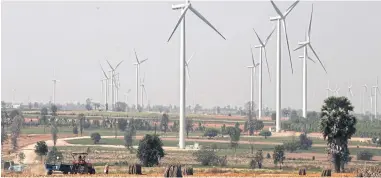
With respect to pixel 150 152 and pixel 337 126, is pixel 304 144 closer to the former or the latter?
pixel 150 152

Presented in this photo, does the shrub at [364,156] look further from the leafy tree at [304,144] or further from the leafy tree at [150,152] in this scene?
the leafy tree at [150,152]

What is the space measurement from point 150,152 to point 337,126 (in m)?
33.4

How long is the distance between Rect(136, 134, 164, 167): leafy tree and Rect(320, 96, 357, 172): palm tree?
29937mm

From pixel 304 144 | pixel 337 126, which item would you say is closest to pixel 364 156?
pixel 304 144

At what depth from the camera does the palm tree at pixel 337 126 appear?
9538cm

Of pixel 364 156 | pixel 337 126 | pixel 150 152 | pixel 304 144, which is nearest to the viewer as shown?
pixel 337 126

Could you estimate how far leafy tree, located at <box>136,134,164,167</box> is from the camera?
116750mm

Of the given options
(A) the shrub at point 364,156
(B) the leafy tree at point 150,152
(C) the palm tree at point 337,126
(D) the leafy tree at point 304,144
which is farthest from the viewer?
(D) the leafy tree at point 304,144

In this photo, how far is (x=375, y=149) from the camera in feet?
607

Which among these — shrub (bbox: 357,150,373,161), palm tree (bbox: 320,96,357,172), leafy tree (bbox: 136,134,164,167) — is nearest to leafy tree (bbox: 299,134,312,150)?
shrub (bbox: 357,150,373,161)

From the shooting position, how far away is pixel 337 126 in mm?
95625

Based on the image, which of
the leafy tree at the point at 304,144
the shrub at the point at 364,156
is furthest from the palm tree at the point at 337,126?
the leafy tree at the point at 304,144

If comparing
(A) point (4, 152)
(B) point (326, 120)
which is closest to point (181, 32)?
(A) point (4, 152)

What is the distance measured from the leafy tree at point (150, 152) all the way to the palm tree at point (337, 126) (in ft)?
98.2
